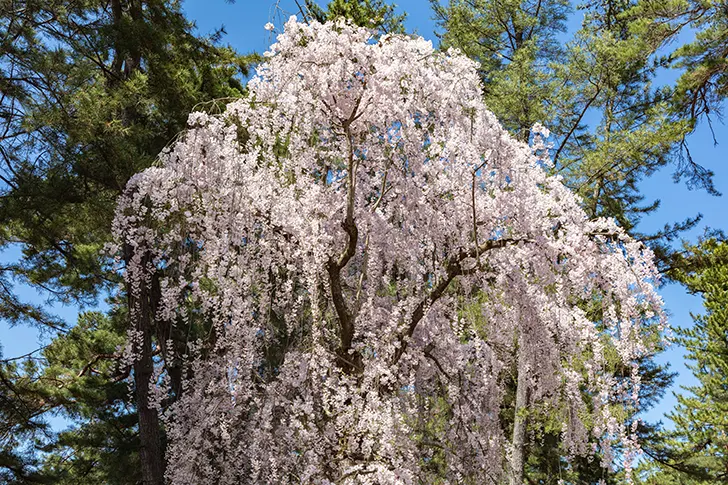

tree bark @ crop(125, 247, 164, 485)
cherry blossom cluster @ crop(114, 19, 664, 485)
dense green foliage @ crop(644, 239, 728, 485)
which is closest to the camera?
cherry blossom cluster @ crop(114, 19, 664, 485)

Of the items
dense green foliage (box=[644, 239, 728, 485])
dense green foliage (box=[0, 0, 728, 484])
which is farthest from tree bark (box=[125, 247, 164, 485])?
dense green foliage (box=[644, 239, 728, 485])

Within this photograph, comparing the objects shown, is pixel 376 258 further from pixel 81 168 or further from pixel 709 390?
pixel 709 390

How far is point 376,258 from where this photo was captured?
5184 mm

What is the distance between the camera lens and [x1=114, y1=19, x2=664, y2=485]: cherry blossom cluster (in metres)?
4.66

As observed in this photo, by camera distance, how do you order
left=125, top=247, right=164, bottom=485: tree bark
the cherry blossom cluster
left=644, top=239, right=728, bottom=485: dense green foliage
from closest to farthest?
the cherry blossom cluster, left=125, top=247, right=164, bottom=485: tree bark, left=644, top=239, right=728, bottom=485: dense green foliage

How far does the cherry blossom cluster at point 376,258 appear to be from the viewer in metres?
4.66

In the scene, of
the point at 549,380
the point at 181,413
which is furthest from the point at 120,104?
the point at 549,380

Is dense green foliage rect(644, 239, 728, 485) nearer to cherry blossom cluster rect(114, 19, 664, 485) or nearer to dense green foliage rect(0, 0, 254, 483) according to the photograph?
cherry blossom cluster rect(114, 19, 664, 485)

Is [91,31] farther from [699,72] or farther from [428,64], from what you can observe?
[699,72]

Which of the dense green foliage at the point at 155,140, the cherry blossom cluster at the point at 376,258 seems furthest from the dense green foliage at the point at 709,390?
the cherry blossom cluster at the point at 376,258

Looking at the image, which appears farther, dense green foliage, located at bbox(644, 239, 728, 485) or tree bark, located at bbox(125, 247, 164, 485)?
dense green foliage, located at bbox(644, 239, 728, 485)

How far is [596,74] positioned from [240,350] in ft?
33.3

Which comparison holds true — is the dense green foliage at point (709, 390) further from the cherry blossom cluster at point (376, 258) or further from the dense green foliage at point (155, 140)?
the cherry blossom cluster at point (376, 258)

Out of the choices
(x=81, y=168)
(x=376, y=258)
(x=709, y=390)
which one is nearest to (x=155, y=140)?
(x=81, y=168)
